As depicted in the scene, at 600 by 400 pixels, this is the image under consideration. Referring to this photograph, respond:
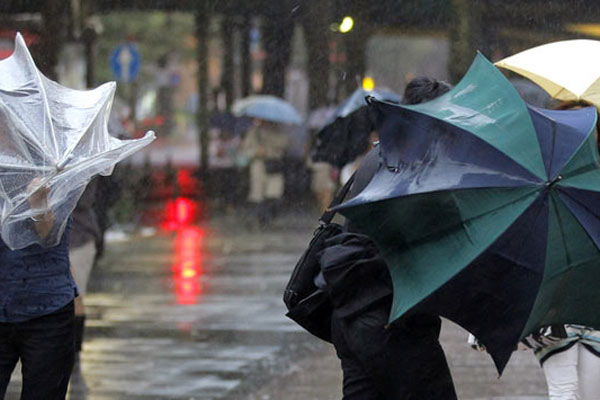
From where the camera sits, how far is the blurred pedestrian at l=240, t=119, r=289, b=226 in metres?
19.9

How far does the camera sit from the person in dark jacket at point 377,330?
406 cm

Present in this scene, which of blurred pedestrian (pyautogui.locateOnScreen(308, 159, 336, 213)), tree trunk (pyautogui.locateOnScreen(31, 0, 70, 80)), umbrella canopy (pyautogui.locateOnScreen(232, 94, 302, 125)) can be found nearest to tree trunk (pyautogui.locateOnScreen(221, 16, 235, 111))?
umbrella canopy (pyautogui.locateOnScreen(232, 94, 302, 125))

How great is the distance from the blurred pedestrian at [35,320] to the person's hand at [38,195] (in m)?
0.08

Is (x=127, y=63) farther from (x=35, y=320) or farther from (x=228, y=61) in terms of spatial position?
(x=35, y=320)

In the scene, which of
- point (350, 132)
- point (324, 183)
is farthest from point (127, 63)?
point (350, 132)

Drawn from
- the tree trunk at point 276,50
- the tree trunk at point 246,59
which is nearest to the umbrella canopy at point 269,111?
the tree trunk at point 276,50

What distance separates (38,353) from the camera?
15.6 ft

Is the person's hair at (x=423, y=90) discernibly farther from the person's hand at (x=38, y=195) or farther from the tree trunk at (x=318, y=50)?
the tree trunk at (x=318, y=50)

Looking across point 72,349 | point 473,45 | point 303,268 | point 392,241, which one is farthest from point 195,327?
point 473,45

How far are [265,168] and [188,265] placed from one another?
218 inches

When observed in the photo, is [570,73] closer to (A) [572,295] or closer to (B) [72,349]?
(A) [572,295]

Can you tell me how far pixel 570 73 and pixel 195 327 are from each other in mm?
5666

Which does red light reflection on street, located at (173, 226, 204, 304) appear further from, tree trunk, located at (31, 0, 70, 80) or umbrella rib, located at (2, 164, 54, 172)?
umbrella rib, located at (2, 164, 54, 172)

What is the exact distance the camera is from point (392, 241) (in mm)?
3738
